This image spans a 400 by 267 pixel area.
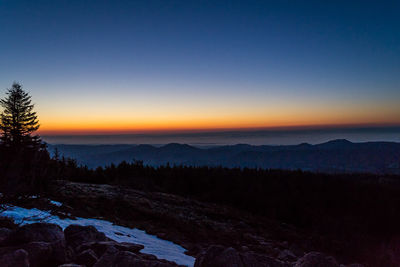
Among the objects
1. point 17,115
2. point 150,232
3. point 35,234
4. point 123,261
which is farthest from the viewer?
point 17,115

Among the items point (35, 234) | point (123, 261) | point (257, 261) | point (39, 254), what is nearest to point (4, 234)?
point (35, 234)

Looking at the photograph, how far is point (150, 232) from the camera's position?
33.8ft

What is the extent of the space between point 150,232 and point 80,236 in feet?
15.3

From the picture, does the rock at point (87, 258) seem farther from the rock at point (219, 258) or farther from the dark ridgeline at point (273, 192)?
the dark ridgeline at point (273, 192)

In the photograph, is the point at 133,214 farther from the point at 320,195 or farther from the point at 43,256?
the point at 320,195

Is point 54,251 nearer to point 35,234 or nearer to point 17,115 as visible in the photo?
point 35,234

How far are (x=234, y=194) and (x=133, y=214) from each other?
57.0 feet

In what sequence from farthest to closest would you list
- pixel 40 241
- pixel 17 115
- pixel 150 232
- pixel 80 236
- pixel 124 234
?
pixel 17 115
pixel 150 232
pixel 124 234
pixel 80 236
pixel 40 241

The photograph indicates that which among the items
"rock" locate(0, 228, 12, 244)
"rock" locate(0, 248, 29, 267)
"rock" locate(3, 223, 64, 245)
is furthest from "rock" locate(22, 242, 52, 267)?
"rock" locate(0, 228, 12, 244)

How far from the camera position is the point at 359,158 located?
554ft

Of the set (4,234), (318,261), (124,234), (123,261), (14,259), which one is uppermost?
(14,259)

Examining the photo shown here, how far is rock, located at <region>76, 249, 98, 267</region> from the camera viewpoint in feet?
15.5

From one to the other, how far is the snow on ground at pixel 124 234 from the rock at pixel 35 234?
1.97 m

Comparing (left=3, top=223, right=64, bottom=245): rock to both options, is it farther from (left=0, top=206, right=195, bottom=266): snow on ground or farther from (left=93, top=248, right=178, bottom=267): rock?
(left=0, top=206, right=195, bottom=266): snow on ground
